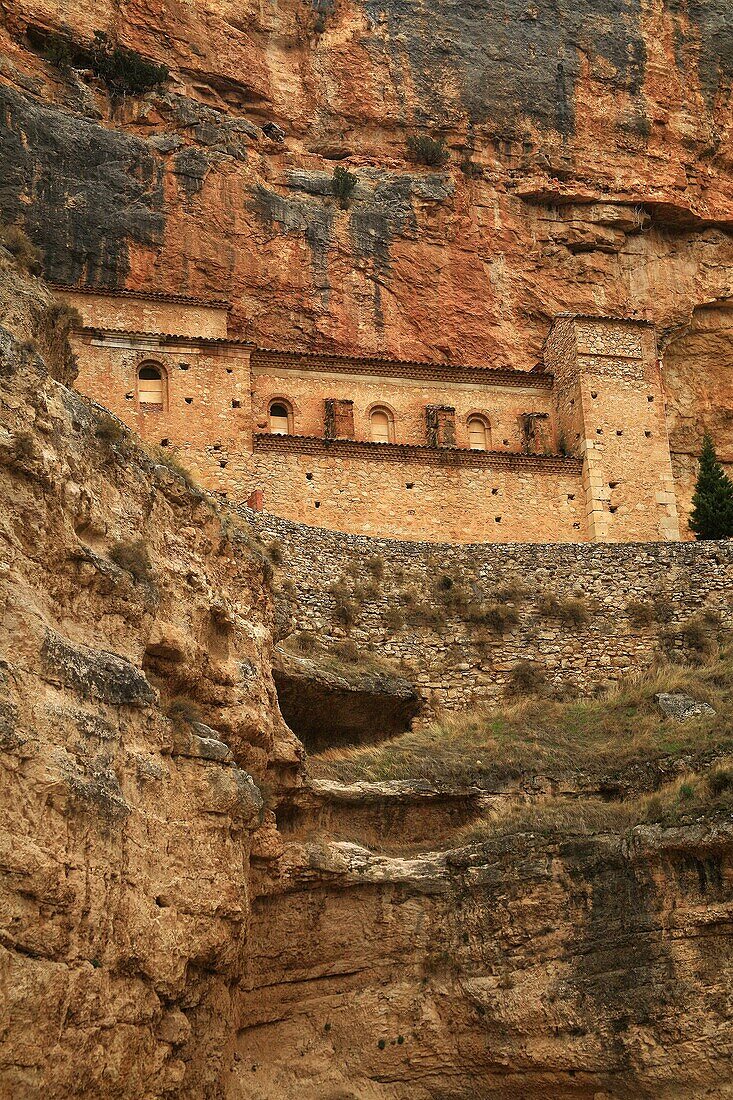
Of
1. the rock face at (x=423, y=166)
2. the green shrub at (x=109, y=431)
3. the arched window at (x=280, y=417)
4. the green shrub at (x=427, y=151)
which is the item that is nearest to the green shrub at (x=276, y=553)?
the arched window at (x=280, y=417)

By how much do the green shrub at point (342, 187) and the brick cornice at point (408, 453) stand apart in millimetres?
8883

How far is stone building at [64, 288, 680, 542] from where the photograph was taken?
30766 millimetres

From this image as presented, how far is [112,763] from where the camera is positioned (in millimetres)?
11516

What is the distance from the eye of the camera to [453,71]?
40531 millimetres

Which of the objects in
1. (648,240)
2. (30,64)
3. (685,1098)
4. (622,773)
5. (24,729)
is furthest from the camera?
(648,240)

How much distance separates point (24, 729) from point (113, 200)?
26704 millimetres

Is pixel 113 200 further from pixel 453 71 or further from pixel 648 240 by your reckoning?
pixel 648 240

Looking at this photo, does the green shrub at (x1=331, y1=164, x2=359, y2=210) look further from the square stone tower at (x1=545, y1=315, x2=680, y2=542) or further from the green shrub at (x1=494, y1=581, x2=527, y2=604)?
the green shrub at (x1=494, y1=581, x2=527, y2=604)

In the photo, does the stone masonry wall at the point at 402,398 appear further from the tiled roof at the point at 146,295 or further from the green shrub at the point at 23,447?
the green shrub at the point at 23,447

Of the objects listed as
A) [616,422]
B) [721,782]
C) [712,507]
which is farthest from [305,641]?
[616,422]

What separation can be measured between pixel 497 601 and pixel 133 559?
1287 centimetres

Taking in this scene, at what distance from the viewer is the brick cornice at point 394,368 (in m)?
33.9

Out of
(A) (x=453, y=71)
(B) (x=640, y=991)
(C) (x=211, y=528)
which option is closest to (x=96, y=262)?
(A) (x=453, y=71)

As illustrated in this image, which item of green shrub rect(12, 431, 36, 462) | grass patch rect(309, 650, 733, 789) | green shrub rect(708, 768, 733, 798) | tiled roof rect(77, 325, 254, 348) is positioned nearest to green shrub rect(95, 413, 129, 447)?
green shrub rect(12, 431, 36, 462)
